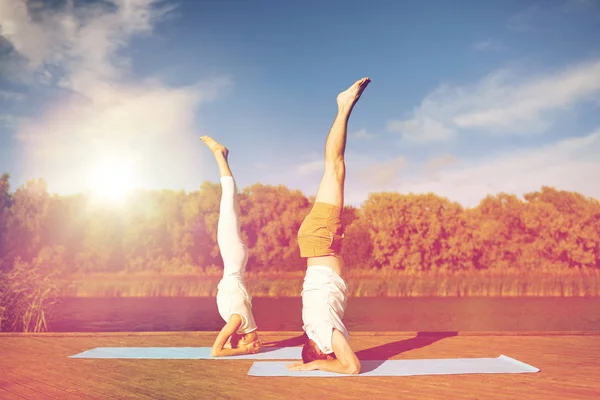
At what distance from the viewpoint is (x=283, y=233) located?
40188 mm

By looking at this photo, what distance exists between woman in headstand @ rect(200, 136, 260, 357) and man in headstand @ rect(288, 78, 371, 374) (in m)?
1.15

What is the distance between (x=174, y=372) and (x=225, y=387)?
0.87 m

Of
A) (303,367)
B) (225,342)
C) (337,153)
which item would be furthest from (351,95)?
(225,342)

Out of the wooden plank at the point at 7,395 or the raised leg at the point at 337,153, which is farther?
the raised leg at the point at 337,153

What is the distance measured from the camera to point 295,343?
7.56 metres

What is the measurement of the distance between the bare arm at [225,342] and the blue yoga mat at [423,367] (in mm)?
649

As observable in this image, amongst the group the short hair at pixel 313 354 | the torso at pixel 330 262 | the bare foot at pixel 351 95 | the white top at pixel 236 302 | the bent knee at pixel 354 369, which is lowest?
the bent knee at pixel 354 369

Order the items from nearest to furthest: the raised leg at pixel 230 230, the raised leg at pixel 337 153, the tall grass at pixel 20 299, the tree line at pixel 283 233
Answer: the raised leg at pixel 337 153, the raised leg at pixel 230 230, the tall grass at pixel 20 299, the tree line at pixel 283 233

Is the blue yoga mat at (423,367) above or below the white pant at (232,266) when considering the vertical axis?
below

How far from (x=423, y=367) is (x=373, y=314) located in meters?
14.2

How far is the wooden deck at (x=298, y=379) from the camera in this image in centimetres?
452

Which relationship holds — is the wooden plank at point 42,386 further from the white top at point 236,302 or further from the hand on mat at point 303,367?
the white top at point 236,302

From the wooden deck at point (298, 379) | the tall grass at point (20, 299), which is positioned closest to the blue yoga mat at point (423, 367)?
the wooden deck at point (298, 379)

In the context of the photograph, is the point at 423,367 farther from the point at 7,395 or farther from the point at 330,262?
the point at 7,395
